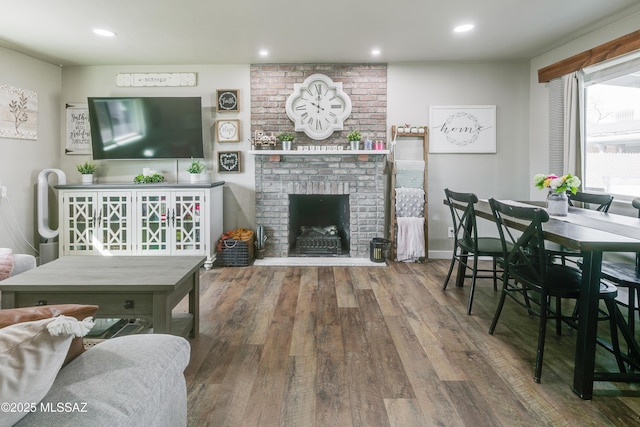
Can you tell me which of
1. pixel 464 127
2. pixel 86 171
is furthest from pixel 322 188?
pixel 86 171

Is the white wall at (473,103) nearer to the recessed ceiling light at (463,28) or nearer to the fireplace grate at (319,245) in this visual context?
the recessed ceiling light at (463,28)

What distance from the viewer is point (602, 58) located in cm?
333

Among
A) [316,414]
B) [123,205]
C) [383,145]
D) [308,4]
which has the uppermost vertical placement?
[308,4]

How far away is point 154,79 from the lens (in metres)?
4.66

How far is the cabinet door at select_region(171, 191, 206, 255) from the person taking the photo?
4.22m

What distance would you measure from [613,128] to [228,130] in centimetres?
395

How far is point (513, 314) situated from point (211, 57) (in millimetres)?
4005

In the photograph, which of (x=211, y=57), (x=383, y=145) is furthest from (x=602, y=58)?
(x=211, y=57)

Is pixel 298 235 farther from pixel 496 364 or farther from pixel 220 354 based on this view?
pixel 496 364

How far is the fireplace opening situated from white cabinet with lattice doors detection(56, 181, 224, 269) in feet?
3.59

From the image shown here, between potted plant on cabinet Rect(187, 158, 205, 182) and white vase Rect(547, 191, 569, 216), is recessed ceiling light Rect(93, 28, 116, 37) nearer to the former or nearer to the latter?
potted plant on cabinet Rect(187, 158, 205, 182)

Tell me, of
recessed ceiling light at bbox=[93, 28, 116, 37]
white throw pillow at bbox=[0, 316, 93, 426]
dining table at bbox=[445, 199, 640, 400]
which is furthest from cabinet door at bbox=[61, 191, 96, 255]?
dining table at bbox=[445, 199, 640, 400]

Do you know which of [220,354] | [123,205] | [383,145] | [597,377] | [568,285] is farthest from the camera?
[383,145]

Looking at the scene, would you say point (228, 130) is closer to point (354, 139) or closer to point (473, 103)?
point (354, 139)
